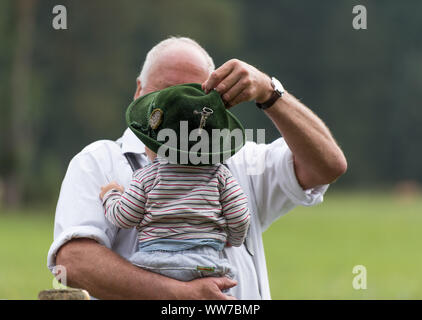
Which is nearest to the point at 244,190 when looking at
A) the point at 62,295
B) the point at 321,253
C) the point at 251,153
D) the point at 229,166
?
the point at 229,166

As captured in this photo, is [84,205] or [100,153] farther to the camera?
[100,153]

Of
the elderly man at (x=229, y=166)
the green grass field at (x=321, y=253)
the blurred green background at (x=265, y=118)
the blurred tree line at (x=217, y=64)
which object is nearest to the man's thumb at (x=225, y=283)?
the elderly man at (x=229, y=166)

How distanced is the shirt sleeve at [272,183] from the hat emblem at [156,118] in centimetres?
67

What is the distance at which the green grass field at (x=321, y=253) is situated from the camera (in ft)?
37.9

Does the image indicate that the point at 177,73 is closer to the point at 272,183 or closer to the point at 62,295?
the point at 272,183

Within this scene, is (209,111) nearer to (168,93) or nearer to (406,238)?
(168,93)

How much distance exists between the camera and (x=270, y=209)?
4.02 meters

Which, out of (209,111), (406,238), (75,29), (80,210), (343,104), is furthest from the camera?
(343,104)

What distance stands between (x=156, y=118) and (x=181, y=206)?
0.39 metres

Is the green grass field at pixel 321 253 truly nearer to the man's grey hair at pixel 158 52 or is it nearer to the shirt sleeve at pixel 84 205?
the man's grey hair at pixel 158 52

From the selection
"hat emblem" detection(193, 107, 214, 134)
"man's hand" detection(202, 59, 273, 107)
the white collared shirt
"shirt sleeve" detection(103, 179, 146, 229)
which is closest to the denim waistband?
"shirt sleeve" detection(103, 179, 146, 229)

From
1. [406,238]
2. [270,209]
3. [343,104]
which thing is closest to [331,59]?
[343,104]

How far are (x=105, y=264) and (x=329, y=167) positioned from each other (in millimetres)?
1129

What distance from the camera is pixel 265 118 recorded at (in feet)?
158
